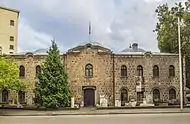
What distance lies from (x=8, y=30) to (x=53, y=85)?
82.6 feet

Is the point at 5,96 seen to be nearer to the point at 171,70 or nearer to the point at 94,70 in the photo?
the point at 94,70

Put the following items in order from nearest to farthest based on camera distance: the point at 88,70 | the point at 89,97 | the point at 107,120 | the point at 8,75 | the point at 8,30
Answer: the point at 107,120, the point at 8,75, the point at 89,97, the point at 88,70, the point at 8,30

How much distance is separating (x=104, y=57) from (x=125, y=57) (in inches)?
91.7

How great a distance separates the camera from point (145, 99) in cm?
4203

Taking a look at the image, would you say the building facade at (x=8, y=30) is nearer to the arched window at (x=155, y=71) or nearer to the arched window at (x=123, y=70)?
the arched window at (x=123, y=70)

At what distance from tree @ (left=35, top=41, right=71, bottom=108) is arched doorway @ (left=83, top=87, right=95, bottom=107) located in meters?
3.60

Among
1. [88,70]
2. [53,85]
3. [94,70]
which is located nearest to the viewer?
[53,85]

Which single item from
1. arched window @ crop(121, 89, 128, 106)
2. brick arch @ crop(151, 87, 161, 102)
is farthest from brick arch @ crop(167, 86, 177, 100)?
arched window @ crop(121, 89, 128, 106)

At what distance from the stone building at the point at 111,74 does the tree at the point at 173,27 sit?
91.1 inches

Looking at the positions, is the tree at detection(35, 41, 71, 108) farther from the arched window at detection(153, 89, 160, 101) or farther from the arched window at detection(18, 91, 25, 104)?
the arched window at detection(153, 89, 160, 101)

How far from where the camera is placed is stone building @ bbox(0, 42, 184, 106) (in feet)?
138

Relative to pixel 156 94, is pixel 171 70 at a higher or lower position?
higher

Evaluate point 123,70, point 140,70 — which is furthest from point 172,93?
point 123,70

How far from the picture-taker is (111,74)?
42438 millimetres
